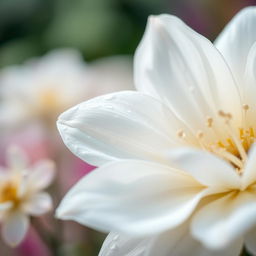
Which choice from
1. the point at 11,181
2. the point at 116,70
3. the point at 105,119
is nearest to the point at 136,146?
the point at 105,119

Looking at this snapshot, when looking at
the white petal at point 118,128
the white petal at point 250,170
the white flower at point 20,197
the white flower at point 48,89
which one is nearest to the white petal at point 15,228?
the white flower at point 20,197

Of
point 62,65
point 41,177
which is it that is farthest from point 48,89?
point 41,177

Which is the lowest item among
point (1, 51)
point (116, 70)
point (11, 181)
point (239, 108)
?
point (1, 51)

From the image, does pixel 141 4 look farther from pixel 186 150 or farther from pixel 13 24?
pixel 186 150

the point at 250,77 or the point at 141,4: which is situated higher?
the point at 250,77

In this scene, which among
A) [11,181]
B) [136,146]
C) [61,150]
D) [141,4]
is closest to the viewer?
[136,146]

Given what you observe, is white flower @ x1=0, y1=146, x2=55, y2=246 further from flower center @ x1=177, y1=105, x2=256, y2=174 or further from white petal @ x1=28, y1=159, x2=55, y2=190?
flower center @ x1=177, y1=105, x2=256, y2=174

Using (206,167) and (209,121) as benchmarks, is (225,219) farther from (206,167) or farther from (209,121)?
(209,121)

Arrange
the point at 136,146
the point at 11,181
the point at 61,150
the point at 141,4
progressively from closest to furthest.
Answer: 1. the point at 136,146
2. the point at 11,181
3. the point at 61,150
4. the point at 141,4
